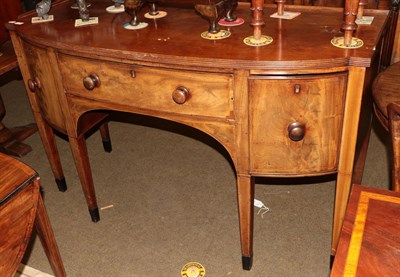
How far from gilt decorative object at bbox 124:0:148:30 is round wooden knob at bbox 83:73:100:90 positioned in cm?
26

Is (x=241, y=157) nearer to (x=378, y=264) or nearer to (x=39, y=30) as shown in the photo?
(x=378, y=264)

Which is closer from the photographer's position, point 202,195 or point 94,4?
point 94,4

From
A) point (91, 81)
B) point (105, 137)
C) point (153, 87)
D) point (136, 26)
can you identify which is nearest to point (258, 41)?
point (153, 87)

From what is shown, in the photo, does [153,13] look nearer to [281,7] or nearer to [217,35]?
[217,35]

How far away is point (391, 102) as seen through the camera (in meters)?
1.70

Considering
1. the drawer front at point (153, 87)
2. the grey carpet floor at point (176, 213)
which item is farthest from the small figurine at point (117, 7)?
the grey carpet floor at point (176, 213)

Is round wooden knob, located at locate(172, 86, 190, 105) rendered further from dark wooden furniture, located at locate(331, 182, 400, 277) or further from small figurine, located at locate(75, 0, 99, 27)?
dark wooden furniture, located at locate(331, 182, 400, 277)

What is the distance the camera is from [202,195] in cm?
266

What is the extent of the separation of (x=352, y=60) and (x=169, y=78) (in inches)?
25.6

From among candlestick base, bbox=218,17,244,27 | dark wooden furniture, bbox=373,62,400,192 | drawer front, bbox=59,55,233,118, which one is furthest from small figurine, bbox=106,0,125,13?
dark wooden furniture, bbox=373,62,400,192

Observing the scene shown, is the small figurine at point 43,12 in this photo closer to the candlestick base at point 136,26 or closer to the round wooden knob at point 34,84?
the round wooden knob at point 34,84

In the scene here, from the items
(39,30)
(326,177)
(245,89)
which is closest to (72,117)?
(39,30)

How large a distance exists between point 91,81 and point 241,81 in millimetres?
651

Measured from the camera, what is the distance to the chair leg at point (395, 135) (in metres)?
1.25
